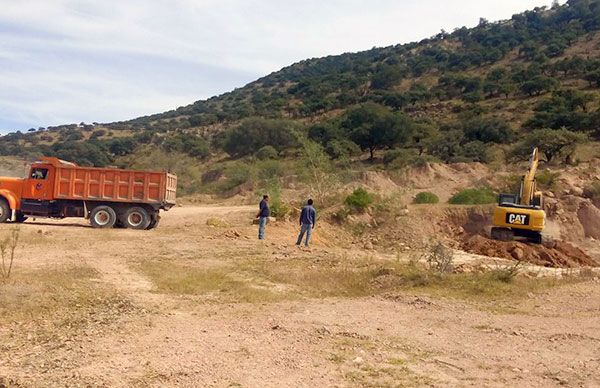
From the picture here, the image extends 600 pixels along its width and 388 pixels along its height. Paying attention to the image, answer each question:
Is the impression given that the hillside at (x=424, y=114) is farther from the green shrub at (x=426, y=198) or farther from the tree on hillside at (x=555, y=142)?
the green shrub at (x=426, y=198)

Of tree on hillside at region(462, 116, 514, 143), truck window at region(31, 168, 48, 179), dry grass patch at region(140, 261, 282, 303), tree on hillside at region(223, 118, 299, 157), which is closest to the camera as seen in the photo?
dry grass patch at region(140, 261, 282, 303)

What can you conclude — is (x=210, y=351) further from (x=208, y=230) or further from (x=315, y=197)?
(x=315, y=197)

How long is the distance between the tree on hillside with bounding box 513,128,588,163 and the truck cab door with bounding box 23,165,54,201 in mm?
27688

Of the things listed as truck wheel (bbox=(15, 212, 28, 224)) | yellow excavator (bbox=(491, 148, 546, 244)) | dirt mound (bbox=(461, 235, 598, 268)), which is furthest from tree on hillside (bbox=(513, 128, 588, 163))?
truck wheel (bbox=(15, 212, 28, 224))

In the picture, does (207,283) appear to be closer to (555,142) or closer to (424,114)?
(555,142)

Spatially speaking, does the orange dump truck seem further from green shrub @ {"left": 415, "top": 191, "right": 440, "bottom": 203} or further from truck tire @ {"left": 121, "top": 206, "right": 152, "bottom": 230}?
green shrub @ {"left": 415, "top": 191, "right": 440, "bottom": 203}

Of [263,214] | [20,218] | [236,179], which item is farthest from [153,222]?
[236,179]

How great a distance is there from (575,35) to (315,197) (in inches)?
2547

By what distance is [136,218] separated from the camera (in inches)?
819

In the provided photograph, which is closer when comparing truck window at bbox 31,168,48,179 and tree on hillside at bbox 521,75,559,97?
truck window at bbox 31,168,48,179

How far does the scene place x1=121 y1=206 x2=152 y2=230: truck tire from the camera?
20719 mm

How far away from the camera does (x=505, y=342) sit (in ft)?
26.1

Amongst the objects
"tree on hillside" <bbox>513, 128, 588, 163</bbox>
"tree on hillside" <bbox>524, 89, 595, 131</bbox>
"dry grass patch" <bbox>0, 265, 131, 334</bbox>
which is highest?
"tree on hillside" <bbox>524, 89, 595, 131</bbox>

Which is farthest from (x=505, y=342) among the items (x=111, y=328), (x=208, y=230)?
(x=208, y=230)
